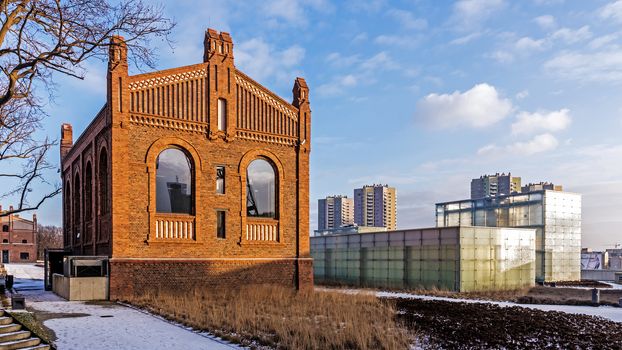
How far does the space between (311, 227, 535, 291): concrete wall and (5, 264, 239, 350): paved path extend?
2052cm

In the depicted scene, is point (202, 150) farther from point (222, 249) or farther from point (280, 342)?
point (280, 342)

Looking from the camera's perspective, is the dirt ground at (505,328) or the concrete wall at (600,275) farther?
the concrete wall at (600,275)

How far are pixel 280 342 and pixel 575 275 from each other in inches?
1736

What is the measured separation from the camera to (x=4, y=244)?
89812mm

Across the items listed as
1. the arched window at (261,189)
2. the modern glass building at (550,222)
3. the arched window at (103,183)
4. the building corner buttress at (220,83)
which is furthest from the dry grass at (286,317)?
the modern glass building at (550,222)

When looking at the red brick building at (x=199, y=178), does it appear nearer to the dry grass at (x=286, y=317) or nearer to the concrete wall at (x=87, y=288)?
the concrete wall at (x=87, y=288)

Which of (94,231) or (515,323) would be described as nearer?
(515,323)

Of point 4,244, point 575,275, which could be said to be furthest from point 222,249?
point 4,244

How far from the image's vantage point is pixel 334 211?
137 m

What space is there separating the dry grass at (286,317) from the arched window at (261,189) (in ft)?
12.6

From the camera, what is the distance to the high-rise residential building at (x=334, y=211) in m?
136

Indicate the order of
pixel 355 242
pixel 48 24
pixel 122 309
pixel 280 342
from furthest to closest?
1. pixel 355 242
2. pixel 122 309
3. pixel 280 342
4. pixel 48 24

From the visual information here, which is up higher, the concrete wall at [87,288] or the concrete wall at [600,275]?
the concrete wall at [87,288]

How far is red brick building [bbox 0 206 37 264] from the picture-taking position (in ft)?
295
